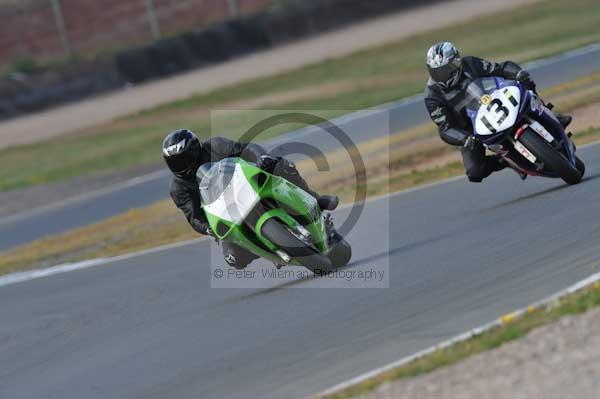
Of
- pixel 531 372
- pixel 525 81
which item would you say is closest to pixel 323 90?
pixel 525 81

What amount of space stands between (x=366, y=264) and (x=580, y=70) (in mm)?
13302

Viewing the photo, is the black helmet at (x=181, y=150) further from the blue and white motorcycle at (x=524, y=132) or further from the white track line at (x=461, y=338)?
the white track line at (x=461, y=338)

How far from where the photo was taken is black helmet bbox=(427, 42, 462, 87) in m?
11.4

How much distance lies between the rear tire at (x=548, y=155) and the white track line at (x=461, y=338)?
3.16 meters

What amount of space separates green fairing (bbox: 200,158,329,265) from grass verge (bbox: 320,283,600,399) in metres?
2.71

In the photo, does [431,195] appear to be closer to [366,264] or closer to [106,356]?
[366,264]

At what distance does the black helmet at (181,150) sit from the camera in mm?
9594

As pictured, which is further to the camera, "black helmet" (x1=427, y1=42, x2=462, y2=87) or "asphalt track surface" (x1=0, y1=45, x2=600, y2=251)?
"asphalt track surface" (x1=0, y1=45, x2=600, y2=251)

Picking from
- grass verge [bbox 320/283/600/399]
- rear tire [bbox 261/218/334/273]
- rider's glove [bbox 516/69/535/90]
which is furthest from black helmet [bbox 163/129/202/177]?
grass verge [bbox 320/283/600/399]

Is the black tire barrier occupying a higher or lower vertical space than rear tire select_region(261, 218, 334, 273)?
lower

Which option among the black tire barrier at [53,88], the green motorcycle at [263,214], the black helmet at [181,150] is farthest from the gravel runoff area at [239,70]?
the green motorcycle at [263,214]

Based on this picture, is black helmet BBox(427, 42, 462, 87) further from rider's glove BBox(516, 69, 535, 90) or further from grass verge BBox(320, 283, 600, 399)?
grass verge BBox(320, 283, 600, 399)

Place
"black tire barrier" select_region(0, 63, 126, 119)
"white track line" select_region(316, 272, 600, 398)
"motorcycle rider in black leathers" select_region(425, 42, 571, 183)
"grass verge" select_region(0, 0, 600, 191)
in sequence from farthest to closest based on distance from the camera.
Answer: "black tire barrier" select_region(0, 63, 126, 119) → "grass verge" select_region(0, 0, 600, 191) → "motorcycle rider in black leathers" select_region(425, 42, 571, 183) → "white track line" select_region(316, 272, 600, 398)

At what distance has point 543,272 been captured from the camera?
26.4ft
